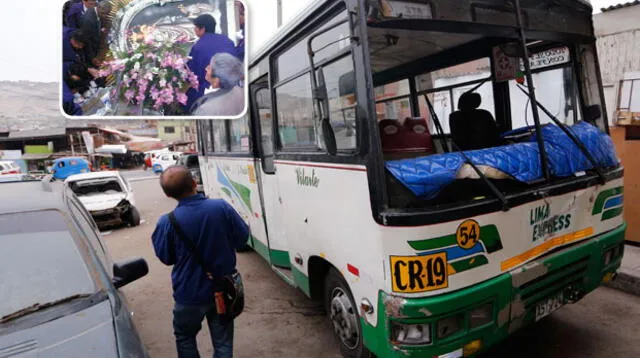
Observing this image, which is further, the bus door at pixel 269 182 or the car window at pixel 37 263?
the bus door at pixel 269 182

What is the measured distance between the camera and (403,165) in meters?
2.39

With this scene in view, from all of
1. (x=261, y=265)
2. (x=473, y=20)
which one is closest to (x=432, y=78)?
(x=473, y=20)

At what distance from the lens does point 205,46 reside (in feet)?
6.61

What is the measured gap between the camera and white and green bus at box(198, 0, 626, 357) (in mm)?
2344

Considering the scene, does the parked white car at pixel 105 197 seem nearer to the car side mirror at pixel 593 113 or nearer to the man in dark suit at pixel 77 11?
the man in dark suit at pixel 77 11

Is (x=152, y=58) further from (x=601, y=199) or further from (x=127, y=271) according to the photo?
(x=601, y=199)

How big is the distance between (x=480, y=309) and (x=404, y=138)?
4.80 feet

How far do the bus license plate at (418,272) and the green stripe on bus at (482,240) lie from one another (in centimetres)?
6

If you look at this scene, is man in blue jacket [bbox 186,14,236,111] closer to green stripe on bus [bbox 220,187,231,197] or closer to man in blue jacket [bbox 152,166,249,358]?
man in blue jacket [bbox 152,166,249,358]

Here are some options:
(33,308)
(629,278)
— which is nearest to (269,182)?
(33,308)

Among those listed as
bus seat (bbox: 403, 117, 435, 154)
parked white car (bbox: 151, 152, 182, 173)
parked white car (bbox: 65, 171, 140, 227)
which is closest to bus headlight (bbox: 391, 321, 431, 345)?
bus seat (bbox: 403, 117, 435, 154)

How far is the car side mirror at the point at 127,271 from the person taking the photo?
8.28 feet

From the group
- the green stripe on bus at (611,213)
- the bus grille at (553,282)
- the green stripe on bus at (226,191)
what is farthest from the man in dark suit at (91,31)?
the green stripe on bus at (226,191)

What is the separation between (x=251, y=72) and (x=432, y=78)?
2.04m
